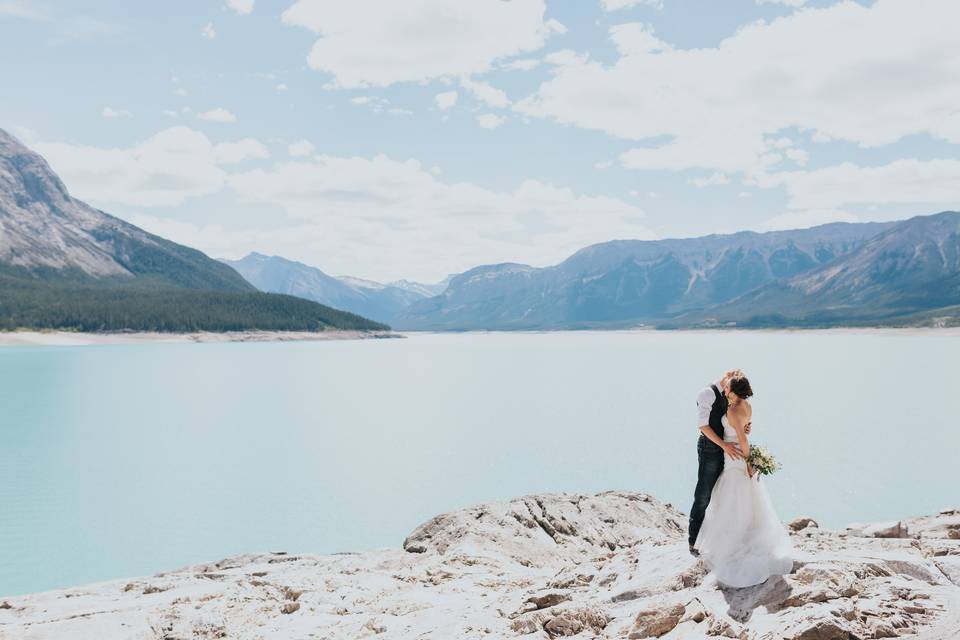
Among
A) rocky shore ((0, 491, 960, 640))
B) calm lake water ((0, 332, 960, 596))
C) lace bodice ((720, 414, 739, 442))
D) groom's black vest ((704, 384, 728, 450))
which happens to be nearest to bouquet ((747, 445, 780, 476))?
lace bodice ((720, 414, 739, 442))

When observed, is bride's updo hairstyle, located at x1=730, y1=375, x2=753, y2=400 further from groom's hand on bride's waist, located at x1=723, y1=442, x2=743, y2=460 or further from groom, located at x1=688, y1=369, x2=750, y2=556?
groom's hand on bride's waist, located at x1=723, y1=442, x2=743, y2=460

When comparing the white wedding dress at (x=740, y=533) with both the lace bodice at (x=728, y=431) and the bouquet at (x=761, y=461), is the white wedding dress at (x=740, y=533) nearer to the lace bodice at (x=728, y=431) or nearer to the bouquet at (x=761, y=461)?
the lace bodice at (x=728, y=431)

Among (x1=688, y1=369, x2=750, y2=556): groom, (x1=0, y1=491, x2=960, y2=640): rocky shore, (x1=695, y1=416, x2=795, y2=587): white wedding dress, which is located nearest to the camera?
(x1=0, y1=491, x2=960, y2=640): rocky shore

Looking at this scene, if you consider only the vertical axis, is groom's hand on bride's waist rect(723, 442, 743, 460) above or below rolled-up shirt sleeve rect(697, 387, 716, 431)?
below

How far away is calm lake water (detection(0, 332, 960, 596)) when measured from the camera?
96.0 ft

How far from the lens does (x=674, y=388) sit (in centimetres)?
7875

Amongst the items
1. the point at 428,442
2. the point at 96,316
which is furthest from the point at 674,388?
the point at 96,316

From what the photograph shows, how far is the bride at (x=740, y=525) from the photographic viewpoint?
30.8ft

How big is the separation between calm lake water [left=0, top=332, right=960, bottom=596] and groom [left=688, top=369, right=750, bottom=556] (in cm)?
1905

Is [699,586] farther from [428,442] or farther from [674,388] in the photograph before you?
[674,388]

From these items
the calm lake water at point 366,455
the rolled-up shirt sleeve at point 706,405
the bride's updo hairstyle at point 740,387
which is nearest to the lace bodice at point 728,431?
the rolled-up shirt sleeve at point 706,405

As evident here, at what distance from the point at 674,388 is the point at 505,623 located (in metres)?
72.0

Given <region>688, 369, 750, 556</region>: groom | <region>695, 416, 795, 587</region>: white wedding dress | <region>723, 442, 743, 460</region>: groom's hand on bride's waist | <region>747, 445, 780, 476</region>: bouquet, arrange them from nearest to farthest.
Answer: <region>695, 416, 795, 587</region>: white wedding dress, <region>747, 445, 780, 476</region>: bouquet, <region>723, 442, 743, 460</region>: groom's hand on bride's waist, <region>688, 369, 750, 556</region>: groom

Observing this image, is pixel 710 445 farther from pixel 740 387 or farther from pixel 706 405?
pixel 740 387
